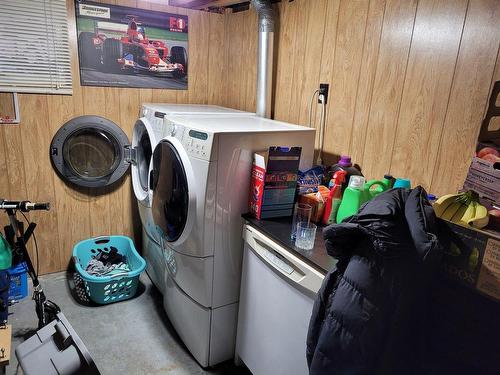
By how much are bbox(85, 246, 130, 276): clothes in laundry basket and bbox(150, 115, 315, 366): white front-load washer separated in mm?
681

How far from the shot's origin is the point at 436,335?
2.94ft

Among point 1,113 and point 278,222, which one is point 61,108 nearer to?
point 1,113

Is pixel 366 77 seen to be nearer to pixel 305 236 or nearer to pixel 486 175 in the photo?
pixel 486 175

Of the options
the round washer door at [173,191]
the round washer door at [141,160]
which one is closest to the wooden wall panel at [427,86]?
the round washer door at [173,191]

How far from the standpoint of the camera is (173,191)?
5.76 ft

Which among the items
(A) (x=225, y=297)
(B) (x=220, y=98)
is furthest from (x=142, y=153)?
(A) (x=225, y=297)

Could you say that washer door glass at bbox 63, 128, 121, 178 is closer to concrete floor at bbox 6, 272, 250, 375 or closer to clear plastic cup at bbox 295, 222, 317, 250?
concrete floor at bbox 6, 272, 250, 375

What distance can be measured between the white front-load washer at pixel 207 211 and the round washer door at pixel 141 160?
1.49 ft

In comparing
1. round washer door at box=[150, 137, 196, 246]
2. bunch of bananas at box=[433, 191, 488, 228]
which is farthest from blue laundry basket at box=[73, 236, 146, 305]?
bunch of bananas at box=[433, 191, 488, 228]

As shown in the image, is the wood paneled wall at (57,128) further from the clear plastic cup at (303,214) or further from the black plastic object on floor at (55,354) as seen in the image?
the clear plastic cup at (303,214)

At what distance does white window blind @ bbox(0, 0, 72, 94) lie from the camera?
6.82ft

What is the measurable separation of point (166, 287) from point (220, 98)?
5.07 ft

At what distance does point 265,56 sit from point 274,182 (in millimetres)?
968

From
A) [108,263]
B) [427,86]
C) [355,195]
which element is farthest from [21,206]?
[427,86]
